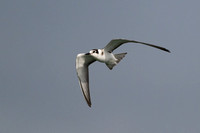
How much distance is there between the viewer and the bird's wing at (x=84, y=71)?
93.4ft

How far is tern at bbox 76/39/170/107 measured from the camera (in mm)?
26391

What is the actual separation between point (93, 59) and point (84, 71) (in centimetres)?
114

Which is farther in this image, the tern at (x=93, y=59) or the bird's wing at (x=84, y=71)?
the bird's wing at (x=84, y=71)

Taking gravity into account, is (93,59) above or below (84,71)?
above

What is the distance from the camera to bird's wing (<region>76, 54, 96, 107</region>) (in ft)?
93.4

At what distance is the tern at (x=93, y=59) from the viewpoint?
26391 millimetres

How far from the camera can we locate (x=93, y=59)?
28.8 meters

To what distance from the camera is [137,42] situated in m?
22.6

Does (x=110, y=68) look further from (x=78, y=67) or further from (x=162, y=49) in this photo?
(x=162, y=49)

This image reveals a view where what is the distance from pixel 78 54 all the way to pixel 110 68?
106 inches

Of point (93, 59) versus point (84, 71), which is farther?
point (84, 71)

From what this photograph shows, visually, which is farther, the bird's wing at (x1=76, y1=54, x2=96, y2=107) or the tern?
the bird's wing at (x1=76, y1=54, x2=96, y2=107)

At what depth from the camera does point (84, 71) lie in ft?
95.3

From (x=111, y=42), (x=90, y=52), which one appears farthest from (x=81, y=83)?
(x=111, y=42)
